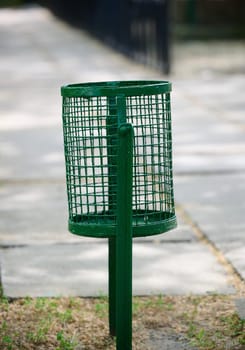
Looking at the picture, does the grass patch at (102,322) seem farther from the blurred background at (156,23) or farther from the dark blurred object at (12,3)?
the dark blurred object at (12,3)

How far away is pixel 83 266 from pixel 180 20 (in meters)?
29.0

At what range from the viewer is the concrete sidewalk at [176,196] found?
5.33 m

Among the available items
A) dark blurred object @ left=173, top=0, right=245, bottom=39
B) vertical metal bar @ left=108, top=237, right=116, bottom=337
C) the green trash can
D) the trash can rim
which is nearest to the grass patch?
vertical metal bar @ left=108, top=237, right=116, bottom=337

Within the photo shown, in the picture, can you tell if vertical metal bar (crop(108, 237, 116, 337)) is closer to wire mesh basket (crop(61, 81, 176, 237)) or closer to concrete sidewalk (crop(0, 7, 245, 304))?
wire mesh basket (crop(61, 81, 176, 237))

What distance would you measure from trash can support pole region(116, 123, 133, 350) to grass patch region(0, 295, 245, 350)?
1.51ft

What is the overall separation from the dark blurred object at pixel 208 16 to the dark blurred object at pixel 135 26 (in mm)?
5086

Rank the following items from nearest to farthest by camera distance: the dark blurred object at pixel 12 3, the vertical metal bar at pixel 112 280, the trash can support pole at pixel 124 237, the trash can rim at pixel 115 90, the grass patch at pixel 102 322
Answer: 1. the trash can support pole at pixel 124 237
2. the trash can rim at pixel 115 90
3. the vertical metal bar at pixel 112 280
4. the grass patch at pixel 102 322
5. the dark blurred object at pixel 12 3

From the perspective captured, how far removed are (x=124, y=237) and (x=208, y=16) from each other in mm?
30768

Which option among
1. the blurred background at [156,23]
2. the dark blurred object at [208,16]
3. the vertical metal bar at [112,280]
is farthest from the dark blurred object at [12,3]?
the vertical metal bar at [112,280]

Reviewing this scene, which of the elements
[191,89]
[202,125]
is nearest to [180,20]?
[191,89]

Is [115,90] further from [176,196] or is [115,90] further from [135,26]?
[135,26]

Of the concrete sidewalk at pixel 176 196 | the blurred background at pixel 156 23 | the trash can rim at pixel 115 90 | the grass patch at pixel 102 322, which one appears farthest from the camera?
the blurred background at pixel 156 23

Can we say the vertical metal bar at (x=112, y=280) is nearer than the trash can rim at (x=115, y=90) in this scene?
No

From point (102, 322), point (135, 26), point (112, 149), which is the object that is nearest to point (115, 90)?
point (112, 149)
